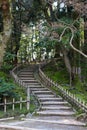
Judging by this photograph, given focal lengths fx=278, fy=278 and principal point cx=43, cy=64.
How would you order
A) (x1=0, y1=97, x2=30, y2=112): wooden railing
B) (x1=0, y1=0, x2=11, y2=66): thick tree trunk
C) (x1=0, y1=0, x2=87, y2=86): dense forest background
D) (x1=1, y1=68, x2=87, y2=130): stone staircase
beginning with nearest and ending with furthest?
(x1=1, y1=68, x2=87, y2=130): stone staircase → (x1=0, y1=97, x2=30, y2=112): wooden railing → (x1=0, y1=0, x2=11, y2=66): thick tree trunk → (x1=0, y1=0, x2=87, y2=86): dense forest background

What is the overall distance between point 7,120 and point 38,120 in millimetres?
1353

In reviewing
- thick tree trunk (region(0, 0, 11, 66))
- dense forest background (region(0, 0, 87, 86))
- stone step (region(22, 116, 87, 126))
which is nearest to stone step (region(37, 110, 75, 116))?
stone step (region(22, 116, 87, 126))

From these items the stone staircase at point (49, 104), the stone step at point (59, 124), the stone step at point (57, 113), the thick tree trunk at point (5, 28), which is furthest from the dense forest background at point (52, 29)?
the stone step at point (59, 124)

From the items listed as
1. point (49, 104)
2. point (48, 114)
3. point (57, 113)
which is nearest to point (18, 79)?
point (49, 104)

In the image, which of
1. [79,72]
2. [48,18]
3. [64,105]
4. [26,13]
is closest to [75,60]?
[79,72]

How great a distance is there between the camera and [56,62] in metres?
24.3

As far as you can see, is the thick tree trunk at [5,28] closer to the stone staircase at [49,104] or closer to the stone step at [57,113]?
the stone staircase at [49,104]

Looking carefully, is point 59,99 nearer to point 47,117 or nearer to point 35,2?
point 47,117

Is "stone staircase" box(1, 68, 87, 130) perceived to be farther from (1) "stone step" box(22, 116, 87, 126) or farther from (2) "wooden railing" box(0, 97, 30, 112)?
(2) "wooden railing" box(0, 97, 30, 112)

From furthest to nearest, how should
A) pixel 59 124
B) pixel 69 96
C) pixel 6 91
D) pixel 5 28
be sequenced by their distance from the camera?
1. pixel 69 96
2. pixel 5 28
3. pixel 6 91
4. pixel 59 124

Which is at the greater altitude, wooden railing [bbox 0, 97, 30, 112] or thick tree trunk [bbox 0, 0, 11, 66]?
thick tree trunk [bbox 0, 0, 11, 66]

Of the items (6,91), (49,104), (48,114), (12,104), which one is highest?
(6,91)

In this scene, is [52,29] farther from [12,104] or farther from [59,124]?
[59,124]

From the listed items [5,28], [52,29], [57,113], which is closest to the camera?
[57,113]
